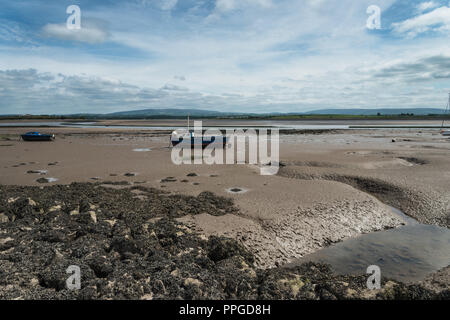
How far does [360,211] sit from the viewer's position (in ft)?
33.4

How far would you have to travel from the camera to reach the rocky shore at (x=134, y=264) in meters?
4.88

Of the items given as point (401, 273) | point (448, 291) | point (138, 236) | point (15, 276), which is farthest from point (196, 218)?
point (448, 291)

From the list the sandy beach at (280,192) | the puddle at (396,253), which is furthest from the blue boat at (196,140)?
the puddle at (396,253)

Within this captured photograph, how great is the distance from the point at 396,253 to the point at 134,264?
6.58 metres

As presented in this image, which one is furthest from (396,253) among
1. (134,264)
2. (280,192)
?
(134,264)

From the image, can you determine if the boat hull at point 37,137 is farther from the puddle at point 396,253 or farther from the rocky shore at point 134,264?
the puddle at point 396,253

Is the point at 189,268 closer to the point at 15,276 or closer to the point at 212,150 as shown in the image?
the point at 15,276

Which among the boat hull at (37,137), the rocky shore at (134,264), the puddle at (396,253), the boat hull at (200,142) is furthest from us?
the boat hull at (37,137)

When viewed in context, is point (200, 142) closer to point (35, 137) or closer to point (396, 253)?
point (396, 253)

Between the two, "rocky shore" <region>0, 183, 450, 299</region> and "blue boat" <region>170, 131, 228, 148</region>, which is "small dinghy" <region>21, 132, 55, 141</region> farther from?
"rocky shore" <region>0, 183, 450, 299</region>

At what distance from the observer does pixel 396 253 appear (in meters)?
7.71

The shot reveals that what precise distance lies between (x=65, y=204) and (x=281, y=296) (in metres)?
7.02

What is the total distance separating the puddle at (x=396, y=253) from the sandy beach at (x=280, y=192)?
1.18 feet

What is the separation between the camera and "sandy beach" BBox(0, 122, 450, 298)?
26.8ft
